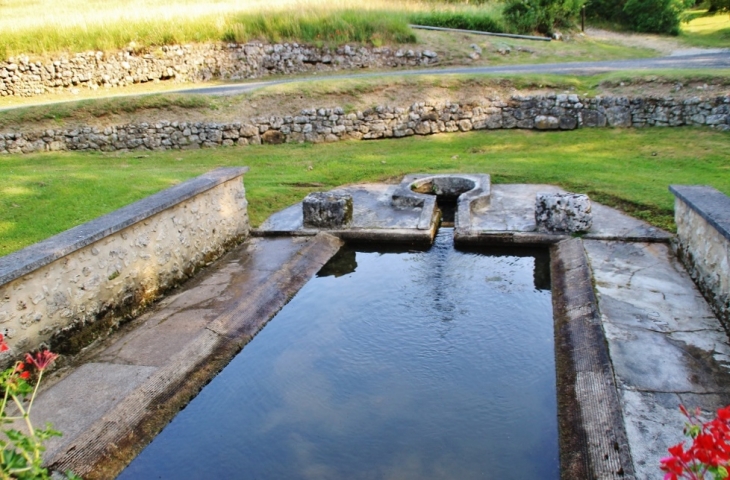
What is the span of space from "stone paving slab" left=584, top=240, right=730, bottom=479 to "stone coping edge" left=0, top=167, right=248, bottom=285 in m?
4.87

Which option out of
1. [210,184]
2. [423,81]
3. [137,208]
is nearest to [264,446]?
[137,208]

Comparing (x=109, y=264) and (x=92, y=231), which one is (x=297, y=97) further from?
(x=92, y=231)

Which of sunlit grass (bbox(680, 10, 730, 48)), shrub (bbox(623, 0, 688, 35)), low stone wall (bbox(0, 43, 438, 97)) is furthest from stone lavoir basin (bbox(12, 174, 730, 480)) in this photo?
shrub (bbox(623, 0, 688, 35))

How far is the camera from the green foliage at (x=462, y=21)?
76.3ft

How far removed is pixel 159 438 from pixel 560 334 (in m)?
3.76

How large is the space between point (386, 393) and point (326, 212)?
14.3ft

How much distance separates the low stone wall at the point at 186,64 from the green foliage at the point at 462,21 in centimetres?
461

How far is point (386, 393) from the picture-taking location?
5121 millimetres

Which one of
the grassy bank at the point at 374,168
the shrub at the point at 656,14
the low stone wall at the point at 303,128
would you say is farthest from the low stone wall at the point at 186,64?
the shrub at the point at 656,14

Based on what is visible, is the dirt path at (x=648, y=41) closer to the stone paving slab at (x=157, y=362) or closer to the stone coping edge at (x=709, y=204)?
the stone coping edge at (x=709, y=204)

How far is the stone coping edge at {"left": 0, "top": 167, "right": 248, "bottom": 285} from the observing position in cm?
509

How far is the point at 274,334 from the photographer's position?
6.29 metres

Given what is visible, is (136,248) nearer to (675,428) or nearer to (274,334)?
(274,334)

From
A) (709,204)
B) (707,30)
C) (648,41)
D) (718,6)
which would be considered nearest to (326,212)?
(709,204)
